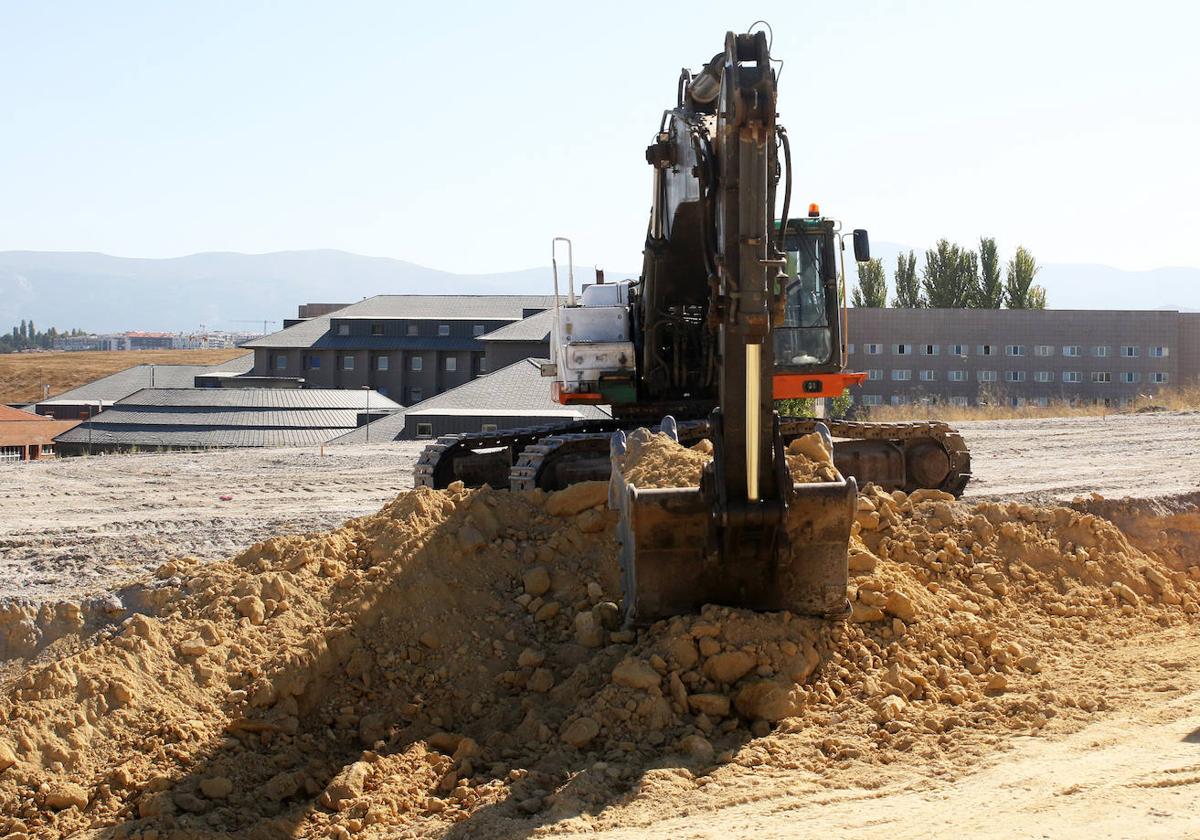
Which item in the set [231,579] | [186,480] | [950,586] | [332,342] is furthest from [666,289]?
[332,342]

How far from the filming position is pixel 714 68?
9.09m

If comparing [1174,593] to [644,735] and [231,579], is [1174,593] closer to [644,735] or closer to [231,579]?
[644,735]

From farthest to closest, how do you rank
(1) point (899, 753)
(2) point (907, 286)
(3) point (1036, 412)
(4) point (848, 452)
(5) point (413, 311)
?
1. (5) point (413, 311)
2. (2) point (907, 286)
3. (3) point (1036, 412)
4. (4) point (848, 452)
5. (1) point (899, 753)

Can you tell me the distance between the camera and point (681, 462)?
26.4ft

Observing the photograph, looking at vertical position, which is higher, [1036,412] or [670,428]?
[670,428]

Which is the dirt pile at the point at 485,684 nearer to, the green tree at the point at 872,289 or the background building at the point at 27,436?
the background building at the point at 27,436

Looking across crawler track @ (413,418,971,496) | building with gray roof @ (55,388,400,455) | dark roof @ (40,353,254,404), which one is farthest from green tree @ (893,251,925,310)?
crawler track @ (413,418,971,496)

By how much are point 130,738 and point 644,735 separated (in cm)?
287

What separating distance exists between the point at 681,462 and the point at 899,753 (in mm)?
2402

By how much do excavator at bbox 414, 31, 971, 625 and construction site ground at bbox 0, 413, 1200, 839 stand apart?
1169 millimetres

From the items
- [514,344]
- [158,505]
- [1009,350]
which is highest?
[514,344]

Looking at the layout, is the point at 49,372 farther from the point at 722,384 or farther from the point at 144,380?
the point at 722,384

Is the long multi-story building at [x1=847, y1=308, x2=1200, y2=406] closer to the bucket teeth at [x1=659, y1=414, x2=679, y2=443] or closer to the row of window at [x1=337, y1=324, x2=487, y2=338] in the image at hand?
the row of window at [x1=337, y1=324, x2=487, y2=338]

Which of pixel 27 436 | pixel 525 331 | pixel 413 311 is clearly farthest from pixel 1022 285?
pixel 27 436
